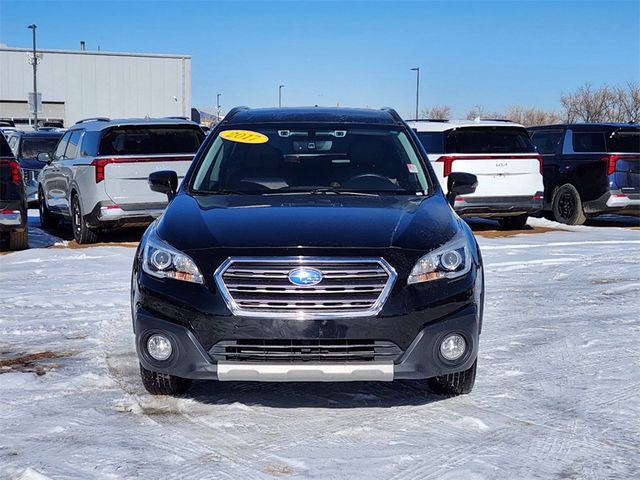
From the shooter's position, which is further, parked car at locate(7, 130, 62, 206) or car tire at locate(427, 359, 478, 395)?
parked car at locate(7, 130, 62, 206)

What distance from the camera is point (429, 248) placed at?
427cm

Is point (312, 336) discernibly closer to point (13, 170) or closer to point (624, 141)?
point (13, 170)

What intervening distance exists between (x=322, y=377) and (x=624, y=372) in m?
2.24

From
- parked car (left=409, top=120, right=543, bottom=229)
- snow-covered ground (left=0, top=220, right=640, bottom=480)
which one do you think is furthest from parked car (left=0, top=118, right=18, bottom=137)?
snow-covered ground (left=0, top=220, right=640, bottom=480)

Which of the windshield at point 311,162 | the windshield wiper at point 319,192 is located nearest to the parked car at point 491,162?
the windshield at point 311,162

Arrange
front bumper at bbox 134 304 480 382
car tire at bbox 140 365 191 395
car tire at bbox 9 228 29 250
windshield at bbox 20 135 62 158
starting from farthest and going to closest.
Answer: windshield at bbox 20 135 62 158 → car tire at bbox 9 228 29 250 → car tire at bbox 140 365 191 395 → front bumper at bbox 134 304 480 382

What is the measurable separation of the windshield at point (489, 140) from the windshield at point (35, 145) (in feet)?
30.6

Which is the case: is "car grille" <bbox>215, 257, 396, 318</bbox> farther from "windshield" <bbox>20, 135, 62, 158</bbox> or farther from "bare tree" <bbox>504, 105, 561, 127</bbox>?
"bare tree" <bbox>504, 105, 561, 127</bbox>

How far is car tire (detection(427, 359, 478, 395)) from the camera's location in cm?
460

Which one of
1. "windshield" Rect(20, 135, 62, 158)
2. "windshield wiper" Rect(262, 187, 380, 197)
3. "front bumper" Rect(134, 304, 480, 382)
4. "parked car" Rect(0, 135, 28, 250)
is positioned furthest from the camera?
"windshield" Rect(20, 135, 62, 158)

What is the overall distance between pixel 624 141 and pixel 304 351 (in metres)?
11.5

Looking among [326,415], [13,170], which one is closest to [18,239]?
[13,170]

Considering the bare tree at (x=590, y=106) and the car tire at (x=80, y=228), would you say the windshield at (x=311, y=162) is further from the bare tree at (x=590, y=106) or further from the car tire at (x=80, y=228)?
the bare tree at (x=590, y=106)

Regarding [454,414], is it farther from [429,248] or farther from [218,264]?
[218,264]
